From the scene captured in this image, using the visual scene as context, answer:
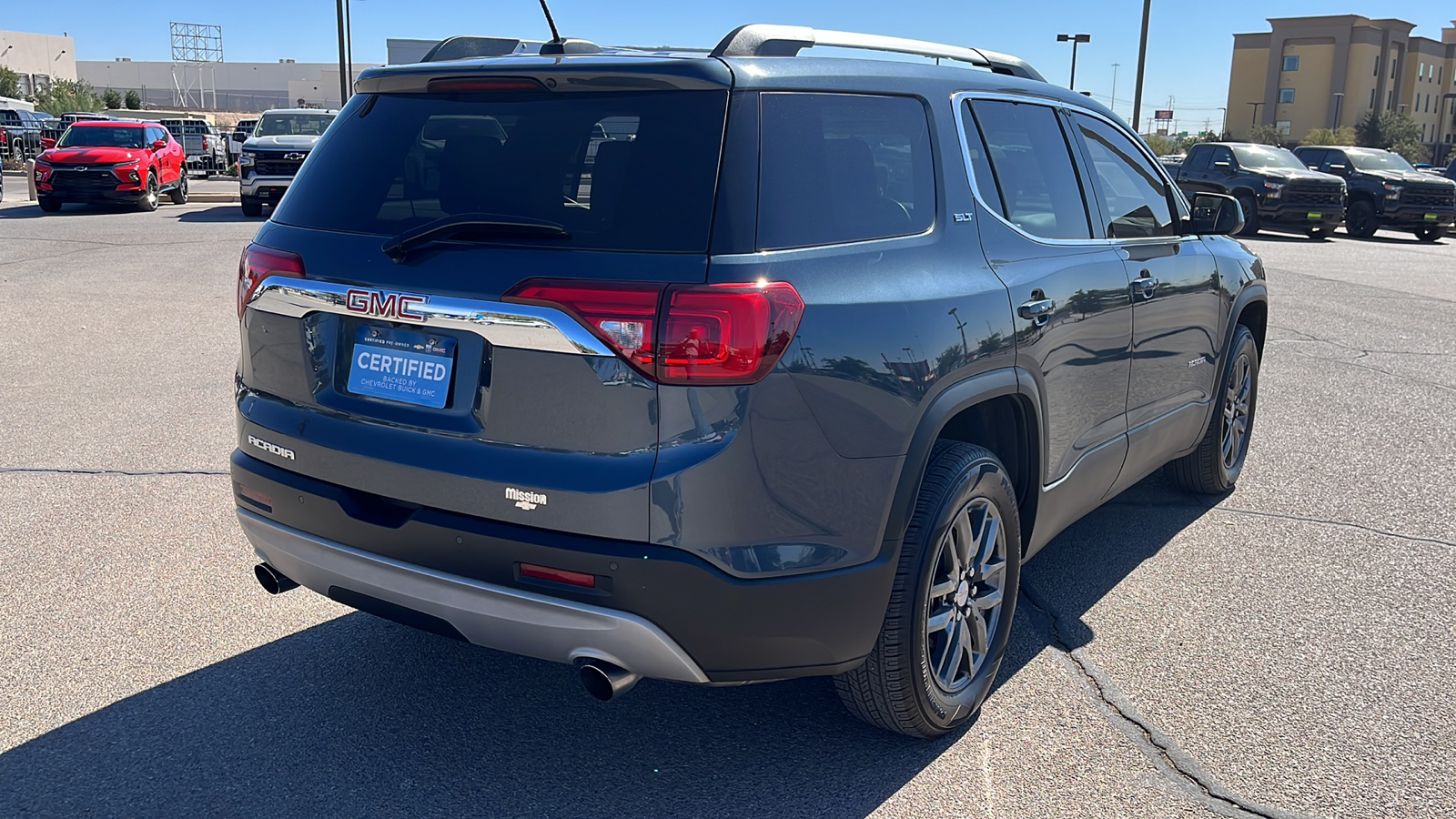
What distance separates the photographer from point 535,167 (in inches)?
121

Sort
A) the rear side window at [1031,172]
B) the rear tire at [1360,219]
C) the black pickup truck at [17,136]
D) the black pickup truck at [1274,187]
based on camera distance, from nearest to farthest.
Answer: the rear side window at [1031,172] < the black pickup truck at [1274,187] < the rear tire at [1360,219] < the black pickup truck at [17,136]

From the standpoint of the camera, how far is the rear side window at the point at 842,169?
2.98 m

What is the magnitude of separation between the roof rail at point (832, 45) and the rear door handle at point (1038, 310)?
0.90 meters

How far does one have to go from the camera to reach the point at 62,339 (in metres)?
9.59

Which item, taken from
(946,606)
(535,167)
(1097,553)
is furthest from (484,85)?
(1097,553)

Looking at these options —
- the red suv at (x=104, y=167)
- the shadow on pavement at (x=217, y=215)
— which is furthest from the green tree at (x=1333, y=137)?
the red suv at (x=104, y=167)

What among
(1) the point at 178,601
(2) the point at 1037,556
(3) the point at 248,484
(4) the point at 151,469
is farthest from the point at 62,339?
(2) the point at 1037,556

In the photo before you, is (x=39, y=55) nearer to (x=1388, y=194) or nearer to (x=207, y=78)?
(x=207, y=78)

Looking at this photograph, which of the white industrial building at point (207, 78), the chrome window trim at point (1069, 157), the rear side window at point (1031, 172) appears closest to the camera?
the chrome window trim at point (1069, 157)

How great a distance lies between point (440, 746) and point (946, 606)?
1.48m

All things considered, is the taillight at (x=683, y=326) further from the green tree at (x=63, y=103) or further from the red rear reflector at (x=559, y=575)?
the green tree at (x=63, y=103)

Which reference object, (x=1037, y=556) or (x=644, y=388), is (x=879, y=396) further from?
(x=1037, y=556)

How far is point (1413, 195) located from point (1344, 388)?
20.7 m

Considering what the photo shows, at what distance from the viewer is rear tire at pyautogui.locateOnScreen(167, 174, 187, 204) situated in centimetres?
2588
